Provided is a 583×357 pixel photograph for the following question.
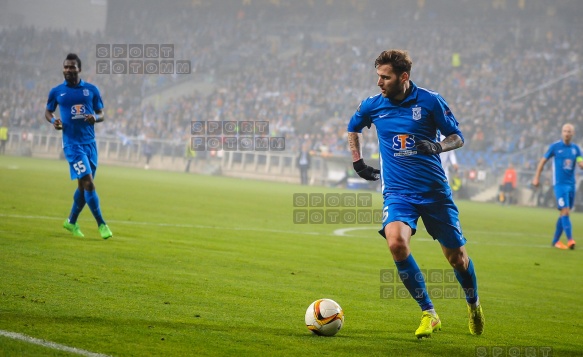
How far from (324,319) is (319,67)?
50.3 m

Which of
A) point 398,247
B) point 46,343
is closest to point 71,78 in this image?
point 398,247

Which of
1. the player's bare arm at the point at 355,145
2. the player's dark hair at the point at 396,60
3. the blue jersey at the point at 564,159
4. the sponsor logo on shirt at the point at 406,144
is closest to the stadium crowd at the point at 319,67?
the blue jersey at the point at 564,159

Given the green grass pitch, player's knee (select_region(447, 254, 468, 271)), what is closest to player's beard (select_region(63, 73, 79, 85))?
the green grass pitch

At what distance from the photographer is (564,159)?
17672 millimetres

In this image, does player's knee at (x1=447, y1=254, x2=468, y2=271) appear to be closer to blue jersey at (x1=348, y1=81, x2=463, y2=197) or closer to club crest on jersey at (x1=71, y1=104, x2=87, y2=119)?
blue jersey at (x1=348, y1=81, x2=463, y2=197)

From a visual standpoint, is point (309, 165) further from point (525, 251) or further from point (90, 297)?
point (90, 297)

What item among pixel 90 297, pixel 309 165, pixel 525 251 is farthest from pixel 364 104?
pixel 309 165

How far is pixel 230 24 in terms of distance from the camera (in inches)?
2495

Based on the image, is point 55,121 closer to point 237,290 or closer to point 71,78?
point 71,78

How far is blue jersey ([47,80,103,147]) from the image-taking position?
12.6 meters

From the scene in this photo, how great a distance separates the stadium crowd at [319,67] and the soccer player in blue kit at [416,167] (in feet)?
115

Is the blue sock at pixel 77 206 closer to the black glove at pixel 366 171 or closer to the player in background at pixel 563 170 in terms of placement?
the black glove at pixel 366 171

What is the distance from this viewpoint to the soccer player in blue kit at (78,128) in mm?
12352

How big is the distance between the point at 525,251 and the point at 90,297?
11.1 m
